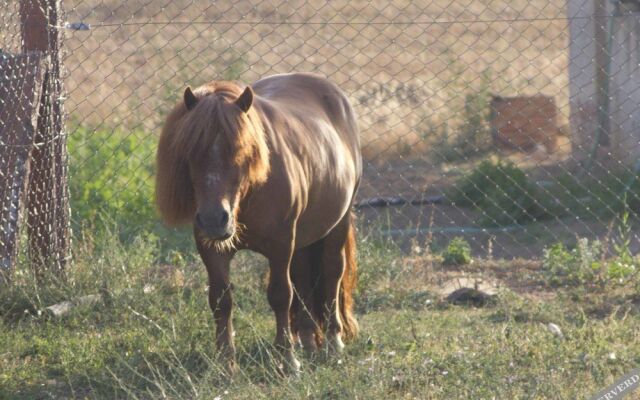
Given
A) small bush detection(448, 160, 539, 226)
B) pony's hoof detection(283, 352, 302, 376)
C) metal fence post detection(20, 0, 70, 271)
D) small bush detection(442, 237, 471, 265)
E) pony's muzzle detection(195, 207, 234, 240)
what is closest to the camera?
pony's muzzle detection(195, 207, 234, 240)

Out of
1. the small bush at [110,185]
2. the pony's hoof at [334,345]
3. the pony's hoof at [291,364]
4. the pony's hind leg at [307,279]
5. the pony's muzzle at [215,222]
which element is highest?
the pony's muzzle at [215,222]

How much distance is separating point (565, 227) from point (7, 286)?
4031 mm

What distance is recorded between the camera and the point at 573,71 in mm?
9984

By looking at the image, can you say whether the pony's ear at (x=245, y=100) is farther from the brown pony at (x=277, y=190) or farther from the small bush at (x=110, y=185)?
the small bush at (x=110, y=185)

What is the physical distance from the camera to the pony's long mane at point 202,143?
430cm

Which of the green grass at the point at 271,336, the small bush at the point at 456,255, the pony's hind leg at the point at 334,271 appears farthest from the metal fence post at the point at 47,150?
the small bush at the point at 456,255

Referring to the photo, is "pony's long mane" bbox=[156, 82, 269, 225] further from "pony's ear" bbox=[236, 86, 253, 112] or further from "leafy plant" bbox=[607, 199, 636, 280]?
"leafy plant" bbox=[607, 199, 636, 280]

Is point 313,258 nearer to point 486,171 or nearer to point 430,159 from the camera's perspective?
point 486,171

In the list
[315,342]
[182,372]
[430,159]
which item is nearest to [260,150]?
[182,372]

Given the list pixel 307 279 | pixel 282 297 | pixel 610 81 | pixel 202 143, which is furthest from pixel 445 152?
pixel 202 143

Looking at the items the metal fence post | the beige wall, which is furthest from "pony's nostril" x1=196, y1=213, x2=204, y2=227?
the beige wall

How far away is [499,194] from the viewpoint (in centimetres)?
855

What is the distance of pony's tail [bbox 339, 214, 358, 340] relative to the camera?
5.55 m

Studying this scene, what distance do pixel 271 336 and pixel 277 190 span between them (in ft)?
3.32
